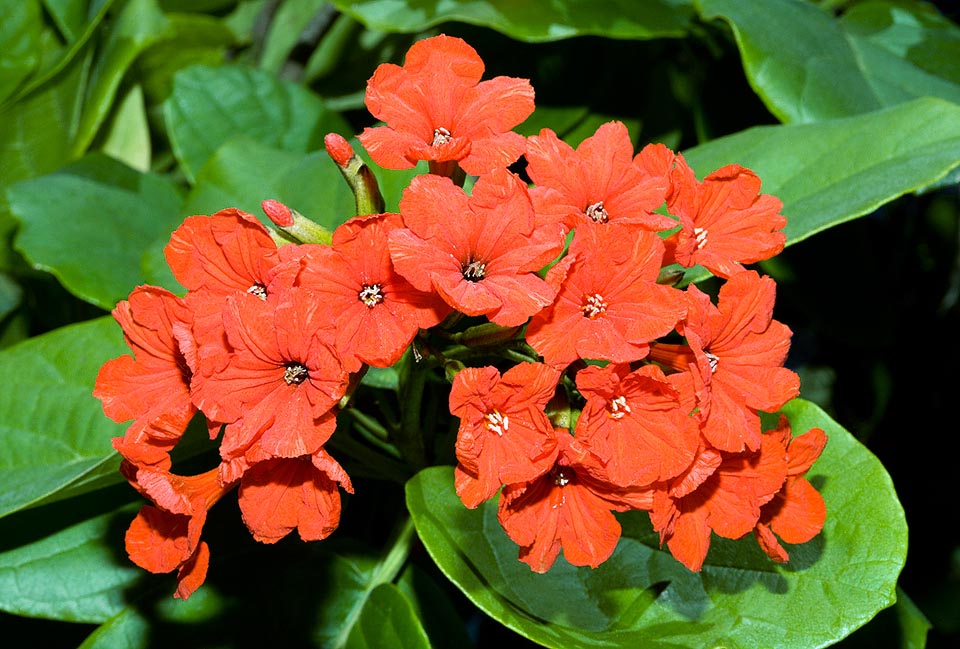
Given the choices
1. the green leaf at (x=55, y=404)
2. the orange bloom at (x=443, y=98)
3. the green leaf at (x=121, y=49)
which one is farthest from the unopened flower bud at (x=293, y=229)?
the green leaf at (x=121, y=49)

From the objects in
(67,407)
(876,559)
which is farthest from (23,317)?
(876,559)

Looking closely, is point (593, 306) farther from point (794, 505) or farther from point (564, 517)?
point (794, 505)

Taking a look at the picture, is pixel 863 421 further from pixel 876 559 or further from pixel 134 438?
pixel 134 438

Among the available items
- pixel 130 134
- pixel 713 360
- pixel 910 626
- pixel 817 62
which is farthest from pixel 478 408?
pixel 130 134

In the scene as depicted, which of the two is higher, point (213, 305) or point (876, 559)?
point (213, 305)

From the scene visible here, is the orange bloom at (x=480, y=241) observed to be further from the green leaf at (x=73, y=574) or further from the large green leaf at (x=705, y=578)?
the green leaf at (x=73, y=574)

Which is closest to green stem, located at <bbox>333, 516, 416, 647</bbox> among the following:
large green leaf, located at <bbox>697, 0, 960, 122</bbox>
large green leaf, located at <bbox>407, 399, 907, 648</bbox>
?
large green leaf, located at <bbox>407, 399, 907, 648</bbox>
